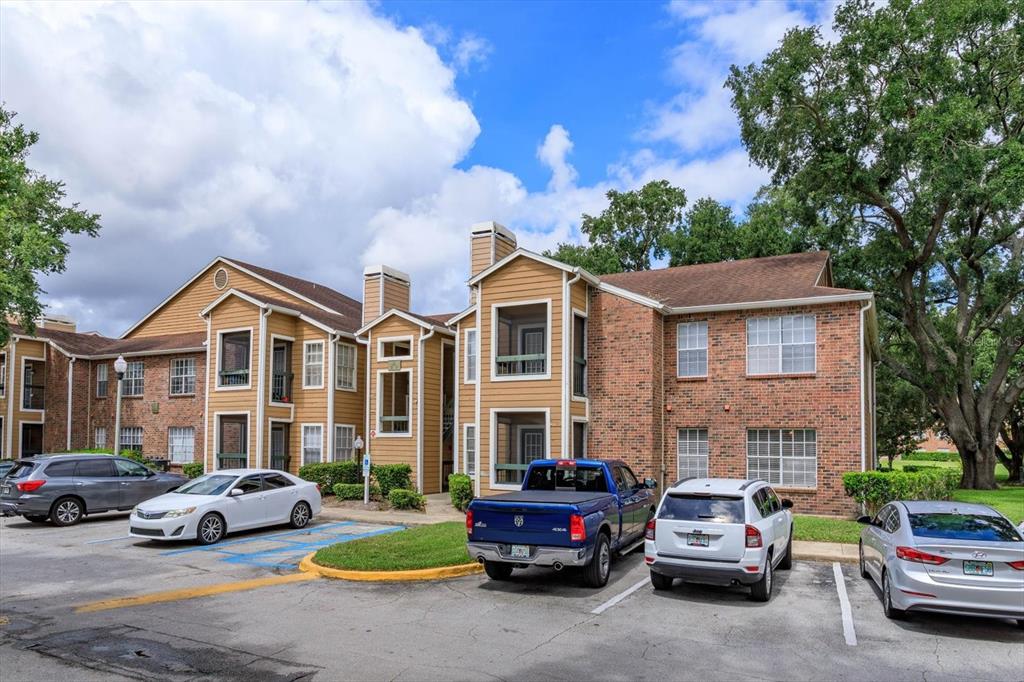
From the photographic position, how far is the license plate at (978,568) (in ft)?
28.3

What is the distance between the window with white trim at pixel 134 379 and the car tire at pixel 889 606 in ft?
95.1

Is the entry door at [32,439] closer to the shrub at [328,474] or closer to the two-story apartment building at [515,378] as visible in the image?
the two-story apartment building at [515,378]

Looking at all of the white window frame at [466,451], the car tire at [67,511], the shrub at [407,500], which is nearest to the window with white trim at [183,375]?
the car tire at [67,511]

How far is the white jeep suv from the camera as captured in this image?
391 inches

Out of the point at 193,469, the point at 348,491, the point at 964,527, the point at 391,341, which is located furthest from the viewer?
the point at 193,469

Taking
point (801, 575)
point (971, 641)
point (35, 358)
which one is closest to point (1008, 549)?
point (971, 641)

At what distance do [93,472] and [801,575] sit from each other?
1651 cm

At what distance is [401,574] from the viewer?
11719 millimetres

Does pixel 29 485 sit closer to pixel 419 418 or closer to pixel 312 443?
pixel 312 443

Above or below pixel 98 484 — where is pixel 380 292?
above

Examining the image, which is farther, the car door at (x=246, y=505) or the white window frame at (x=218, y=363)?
the white window frame at (x=218, y=363)

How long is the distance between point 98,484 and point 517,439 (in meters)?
11.8

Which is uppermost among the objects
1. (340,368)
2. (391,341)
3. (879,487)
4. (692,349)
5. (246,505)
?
(391,341)

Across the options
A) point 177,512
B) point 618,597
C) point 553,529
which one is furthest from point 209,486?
point 618,597
